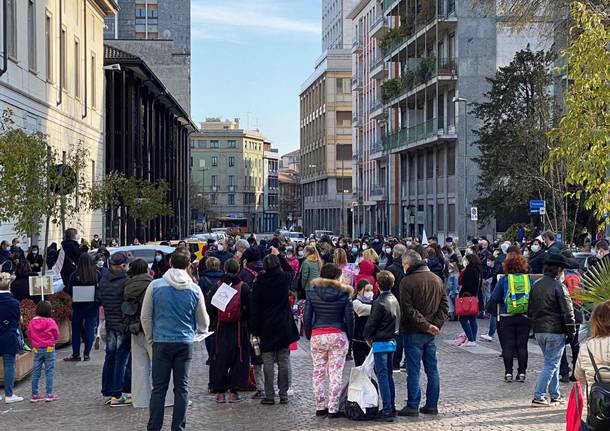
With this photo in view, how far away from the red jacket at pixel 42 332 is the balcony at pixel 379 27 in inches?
2337

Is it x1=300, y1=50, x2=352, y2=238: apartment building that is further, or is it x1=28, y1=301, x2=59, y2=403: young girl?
x1=300, y1=50, x2=352, y2=238: apartment building

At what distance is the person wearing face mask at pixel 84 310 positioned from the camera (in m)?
15.1

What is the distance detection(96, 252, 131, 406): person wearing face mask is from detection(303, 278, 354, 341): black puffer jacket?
2.30m

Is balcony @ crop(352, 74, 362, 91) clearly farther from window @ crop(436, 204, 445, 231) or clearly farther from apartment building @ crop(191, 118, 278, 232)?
apartment building @ crop(191, 118, 278, 232)

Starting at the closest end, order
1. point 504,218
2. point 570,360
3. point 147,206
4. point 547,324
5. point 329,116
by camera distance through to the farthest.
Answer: point 547,324
point 570,360
point 147,206
point 504,218
point 329,116

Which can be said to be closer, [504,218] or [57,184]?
[57,184]

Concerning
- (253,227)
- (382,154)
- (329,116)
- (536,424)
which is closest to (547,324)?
(536,424)

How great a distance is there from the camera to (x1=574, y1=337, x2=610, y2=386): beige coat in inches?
284

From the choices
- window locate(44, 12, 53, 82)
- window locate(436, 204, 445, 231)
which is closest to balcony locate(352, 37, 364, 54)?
window locate(436, 204, 445, 231)

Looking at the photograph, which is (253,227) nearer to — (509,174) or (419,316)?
(509,174)

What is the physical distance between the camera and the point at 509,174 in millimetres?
42406

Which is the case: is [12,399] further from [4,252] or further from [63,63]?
[63,63]

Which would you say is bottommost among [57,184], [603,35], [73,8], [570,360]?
[570,360]

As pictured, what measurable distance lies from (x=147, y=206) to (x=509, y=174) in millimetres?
→ 16100
